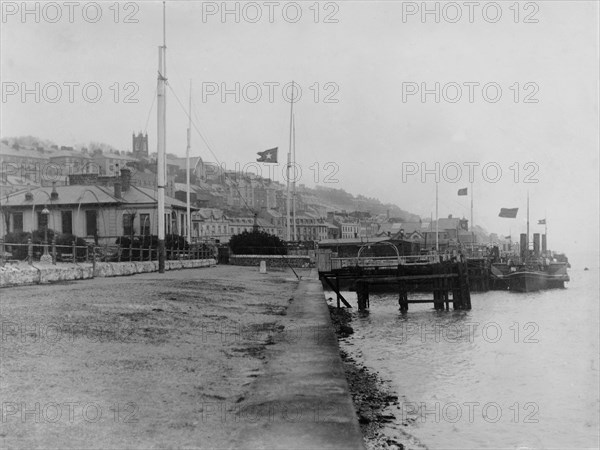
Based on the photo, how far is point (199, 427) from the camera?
4035 mm

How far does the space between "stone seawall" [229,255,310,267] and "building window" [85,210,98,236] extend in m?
10.5

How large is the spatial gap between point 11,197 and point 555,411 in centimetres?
4273

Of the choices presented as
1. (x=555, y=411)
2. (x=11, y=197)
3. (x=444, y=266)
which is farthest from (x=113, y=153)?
(x=555, y=411)

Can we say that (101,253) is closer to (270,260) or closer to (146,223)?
(146,223)

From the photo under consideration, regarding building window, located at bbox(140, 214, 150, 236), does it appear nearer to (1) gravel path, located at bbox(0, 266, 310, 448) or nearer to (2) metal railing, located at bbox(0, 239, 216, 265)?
(2) metal railing, located at bbox(0, 239, 216, 265)

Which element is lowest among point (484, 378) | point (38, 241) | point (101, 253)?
point (484, 378)

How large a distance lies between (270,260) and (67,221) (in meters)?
15.1

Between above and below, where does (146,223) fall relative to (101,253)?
above

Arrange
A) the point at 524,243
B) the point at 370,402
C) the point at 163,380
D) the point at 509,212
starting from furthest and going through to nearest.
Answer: the point at 524,243, the point at 509,212, the point at 370,402, the point at 163,380

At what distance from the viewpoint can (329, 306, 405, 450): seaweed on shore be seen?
22.9 ft

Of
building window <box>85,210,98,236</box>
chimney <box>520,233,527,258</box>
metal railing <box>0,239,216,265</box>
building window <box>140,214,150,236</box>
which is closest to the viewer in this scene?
metal railing <box>0,239,216,265</box>

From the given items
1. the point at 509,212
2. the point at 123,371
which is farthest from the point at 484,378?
the point at 509,212

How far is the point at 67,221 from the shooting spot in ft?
143

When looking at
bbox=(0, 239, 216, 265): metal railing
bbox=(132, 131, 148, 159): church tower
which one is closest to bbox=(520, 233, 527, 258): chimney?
bbox=(0, 239, 216, 265): metal railing
